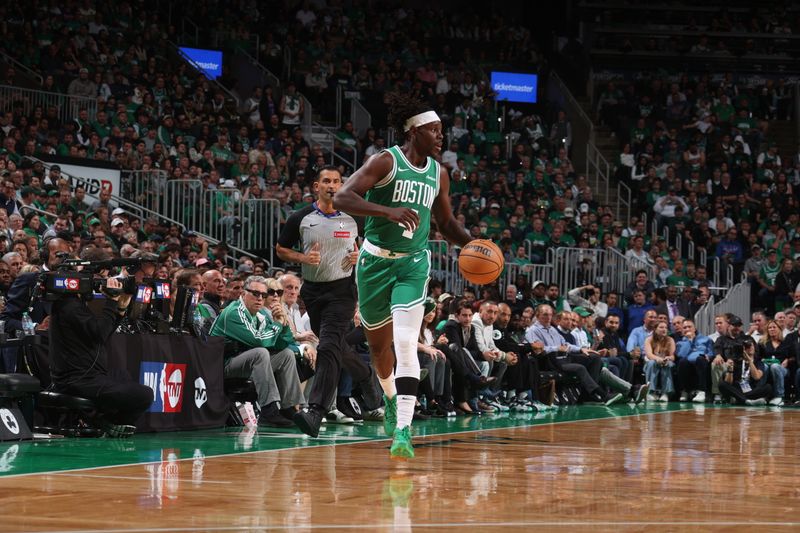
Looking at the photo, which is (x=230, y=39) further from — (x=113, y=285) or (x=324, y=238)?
(x=113, y=285)

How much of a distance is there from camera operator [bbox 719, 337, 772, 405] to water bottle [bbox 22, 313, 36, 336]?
10.5 metres

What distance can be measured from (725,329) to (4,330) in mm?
11414

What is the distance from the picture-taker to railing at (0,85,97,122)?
19484mm

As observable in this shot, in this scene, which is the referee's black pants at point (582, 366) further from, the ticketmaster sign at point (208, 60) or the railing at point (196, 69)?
the ticketmaster sign at point (208, 60)

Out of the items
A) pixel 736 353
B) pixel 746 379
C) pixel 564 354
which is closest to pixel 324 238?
pixel 564 354

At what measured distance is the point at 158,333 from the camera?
31.4ft

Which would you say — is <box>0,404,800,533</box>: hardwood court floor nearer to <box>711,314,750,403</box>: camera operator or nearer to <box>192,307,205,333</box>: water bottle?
<box>192,307,205,333</box>: water bottle

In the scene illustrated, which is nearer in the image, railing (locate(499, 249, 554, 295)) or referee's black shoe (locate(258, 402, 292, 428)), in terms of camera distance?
referee's black shoe (locate(258, 402, 292, 428))

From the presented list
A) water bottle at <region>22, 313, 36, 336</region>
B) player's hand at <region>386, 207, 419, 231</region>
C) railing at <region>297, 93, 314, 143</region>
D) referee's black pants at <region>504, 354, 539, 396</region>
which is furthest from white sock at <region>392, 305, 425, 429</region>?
railing at <region>297, 93, 314, 143</region>

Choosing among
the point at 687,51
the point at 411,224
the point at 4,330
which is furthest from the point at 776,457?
the point at 687,51

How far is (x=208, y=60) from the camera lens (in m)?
25.5

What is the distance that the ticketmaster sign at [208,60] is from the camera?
2509cm

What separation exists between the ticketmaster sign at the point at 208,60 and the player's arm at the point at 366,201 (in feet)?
59.6

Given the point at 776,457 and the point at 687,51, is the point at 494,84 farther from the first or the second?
the point at 776,457
